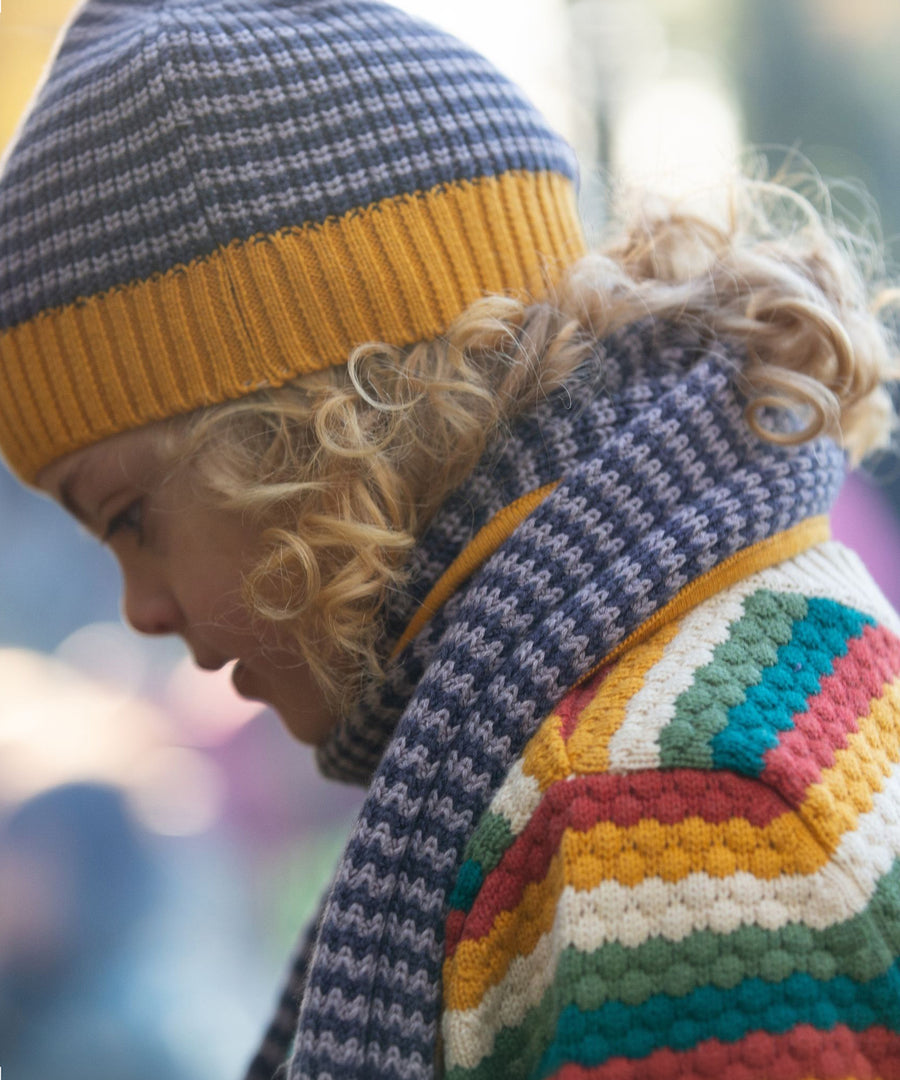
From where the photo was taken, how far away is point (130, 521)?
0.90 m

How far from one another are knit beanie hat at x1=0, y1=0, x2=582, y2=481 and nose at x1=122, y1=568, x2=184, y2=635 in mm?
141

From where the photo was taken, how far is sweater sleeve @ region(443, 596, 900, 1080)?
523 mm

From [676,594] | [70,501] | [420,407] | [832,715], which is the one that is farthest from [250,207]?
[832,715]

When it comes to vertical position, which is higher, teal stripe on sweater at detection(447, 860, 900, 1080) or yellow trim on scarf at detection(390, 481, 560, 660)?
yellow trim on scarf at detection(390, 481, 560, 660)

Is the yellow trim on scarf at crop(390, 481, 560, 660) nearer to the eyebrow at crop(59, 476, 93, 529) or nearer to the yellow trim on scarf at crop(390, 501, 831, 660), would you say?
the yellow trim on scarf at crop(390, 501, 831, 660)

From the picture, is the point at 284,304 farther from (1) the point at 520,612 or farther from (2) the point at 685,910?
(2) the point at 685,910

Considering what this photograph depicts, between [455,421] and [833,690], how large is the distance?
34 centimetres

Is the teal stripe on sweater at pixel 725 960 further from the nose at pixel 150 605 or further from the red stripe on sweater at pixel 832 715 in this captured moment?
the nose at pixel 150 605

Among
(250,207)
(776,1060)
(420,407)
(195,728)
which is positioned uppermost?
(250,207)

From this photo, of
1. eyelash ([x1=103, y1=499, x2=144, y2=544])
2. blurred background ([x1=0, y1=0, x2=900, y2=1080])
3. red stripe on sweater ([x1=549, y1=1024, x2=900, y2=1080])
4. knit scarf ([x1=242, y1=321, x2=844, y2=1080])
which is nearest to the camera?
red stripe on sweater ([x1=549, y1=1024, x2=900, y2=1080])

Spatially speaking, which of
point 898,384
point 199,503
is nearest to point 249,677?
point 199,503

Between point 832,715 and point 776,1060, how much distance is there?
0.21 metres

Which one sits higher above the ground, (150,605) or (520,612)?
(520,612)

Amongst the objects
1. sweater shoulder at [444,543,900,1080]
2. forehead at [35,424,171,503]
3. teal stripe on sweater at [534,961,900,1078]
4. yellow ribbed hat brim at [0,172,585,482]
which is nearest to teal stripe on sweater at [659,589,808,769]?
sweater shoulder at [444,543,900,1080]
